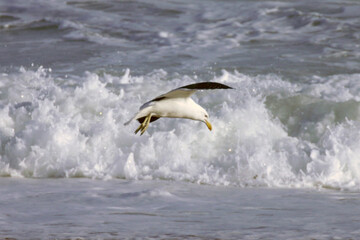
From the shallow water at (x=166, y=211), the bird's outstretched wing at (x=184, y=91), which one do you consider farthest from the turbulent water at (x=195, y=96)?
the bird's outstretched wing at (x=184, y=91)

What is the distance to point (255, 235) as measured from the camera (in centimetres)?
488

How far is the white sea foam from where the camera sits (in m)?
7.34

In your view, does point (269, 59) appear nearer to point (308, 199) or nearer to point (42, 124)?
point (42, 124)

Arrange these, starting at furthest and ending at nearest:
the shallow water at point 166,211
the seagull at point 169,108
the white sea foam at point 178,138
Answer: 1. the white sea foam at point 178,138
2. the seagull at point 169,108
3. the shallow water at point 166,211

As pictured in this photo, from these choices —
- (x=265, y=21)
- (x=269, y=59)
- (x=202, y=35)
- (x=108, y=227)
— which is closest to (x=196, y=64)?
(x=269, y=59)

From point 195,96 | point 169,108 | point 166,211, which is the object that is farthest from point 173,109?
point 195,96

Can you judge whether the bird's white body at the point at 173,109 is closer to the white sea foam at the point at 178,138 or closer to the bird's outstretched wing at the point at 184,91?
the bird's outstretched wing at the point at 184,91

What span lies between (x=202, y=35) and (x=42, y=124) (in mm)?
5669

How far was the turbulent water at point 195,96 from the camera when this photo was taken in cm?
745

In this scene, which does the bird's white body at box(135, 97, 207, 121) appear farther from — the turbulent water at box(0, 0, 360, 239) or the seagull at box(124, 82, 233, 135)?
the turbulent water at box(0, 0, 360, 239)

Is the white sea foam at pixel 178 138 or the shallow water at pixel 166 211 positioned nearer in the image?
the shallow water at pixel 166 211

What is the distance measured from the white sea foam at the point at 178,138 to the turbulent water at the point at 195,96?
18mm

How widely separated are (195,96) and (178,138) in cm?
139

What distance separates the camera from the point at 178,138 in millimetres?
8133
